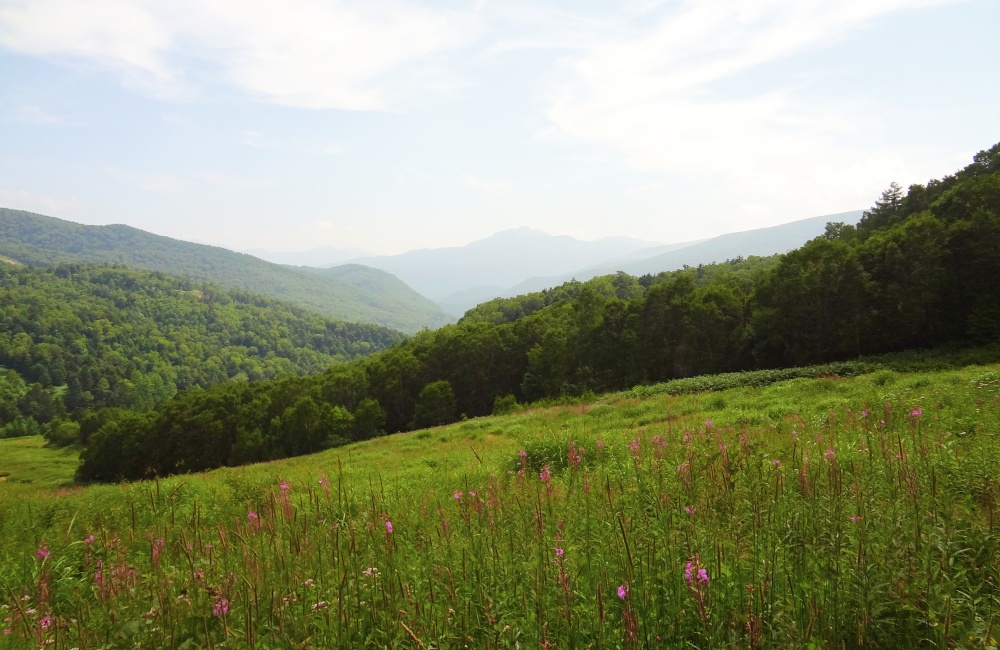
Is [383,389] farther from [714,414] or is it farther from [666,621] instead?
[666,621]

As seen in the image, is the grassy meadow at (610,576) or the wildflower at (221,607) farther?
the grassy meadow at (610,576)

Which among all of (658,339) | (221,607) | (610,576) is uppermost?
(221,607)

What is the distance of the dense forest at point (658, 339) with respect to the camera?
33.6 meters

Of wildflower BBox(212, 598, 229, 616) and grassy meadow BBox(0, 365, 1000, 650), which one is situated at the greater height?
wildflower BBox(212, 598, 229, 616)

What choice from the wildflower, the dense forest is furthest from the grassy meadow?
the dense forest

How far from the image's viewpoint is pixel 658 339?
47000mm

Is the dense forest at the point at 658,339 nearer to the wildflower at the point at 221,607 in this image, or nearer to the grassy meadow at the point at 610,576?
the grassy meadow at the point at 610,576

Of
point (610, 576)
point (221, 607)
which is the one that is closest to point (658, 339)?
point (610, 576)

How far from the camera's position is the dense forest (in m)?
33.6

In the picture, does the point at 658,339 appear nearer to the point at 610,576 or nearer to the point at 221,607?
the point at 610,576

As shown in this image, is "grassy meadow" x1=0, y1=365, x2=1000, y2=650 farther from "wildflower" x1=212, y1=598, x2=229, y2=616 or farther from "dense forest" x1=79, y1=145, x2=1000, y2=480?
"dense forest" x1=79, y1=145, x2=1000, y2=480

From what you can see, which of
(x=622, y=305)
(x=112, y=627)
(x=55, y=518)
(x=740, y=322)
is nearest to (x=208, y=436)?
(x=622, y=305)

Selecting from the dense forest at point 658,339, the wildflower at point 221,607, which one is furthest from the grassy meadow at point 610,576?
the dense forest at point 658,339

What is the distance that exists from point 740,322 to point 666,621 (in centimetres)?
4542
